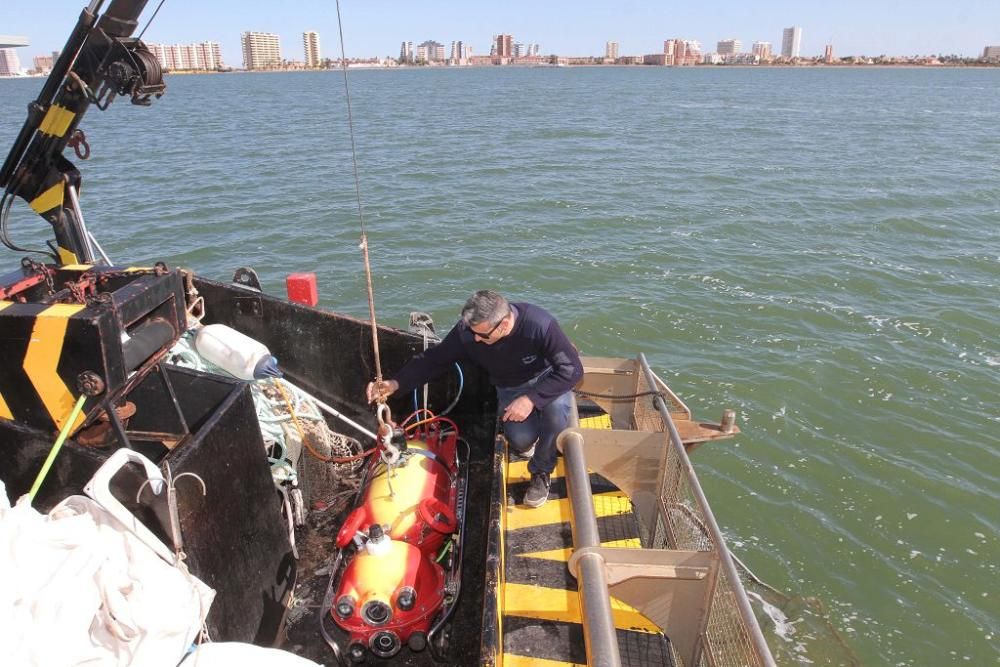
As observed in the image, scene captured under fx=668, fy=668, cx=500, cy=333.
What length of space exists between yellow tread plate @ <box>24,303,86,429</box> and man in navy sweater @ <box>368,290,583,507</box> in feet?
5.57

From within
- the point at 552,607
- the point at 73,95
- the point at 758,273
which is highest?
the point at 73,95

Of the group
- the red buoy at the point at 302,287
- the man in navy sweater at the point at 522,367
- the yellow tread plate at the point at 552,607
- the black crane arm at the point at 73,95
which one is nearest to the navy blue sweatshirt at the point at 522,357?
the man in navy sweater at the point at 522,367

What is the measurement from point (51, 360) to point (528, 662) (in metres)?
2.49

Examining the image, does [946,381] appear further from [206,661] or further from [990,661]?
[206,661]

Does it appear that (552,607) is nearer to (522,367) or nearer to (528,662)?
(528,662)

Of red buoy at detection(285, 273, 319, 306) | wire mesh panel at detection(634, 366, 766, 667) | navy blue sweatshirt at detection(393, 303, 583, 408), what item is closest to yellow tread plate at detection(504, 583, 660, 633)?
wire mesh panel at detection(634, 366, 766, 667)

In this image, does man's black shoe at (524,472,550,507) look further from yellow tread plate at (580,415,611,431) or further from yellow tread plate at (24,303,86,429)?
yellow tread plate at (24,303,86,429)

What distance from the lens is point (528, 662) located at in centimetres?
312

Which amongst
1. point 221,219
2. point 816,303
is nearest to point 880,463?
point 816,303

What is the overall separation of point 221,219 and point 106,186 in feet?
21.1

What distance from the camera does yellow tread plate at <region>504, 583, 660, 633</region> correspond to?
341 cm

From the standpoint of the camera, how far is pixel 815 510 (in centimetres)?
739

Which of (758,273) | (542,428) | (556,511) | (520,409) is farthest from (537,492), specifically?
(758,273)

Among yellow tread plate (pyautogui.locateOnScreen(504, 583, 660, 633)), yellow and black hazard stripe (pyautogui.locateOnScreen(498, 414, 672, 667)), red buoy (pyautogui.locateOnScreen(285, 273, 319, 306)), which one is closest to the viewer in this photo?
yellow and black hazard stripe (pyautogui.locateOnScreen(498, 414, 672, 667))
